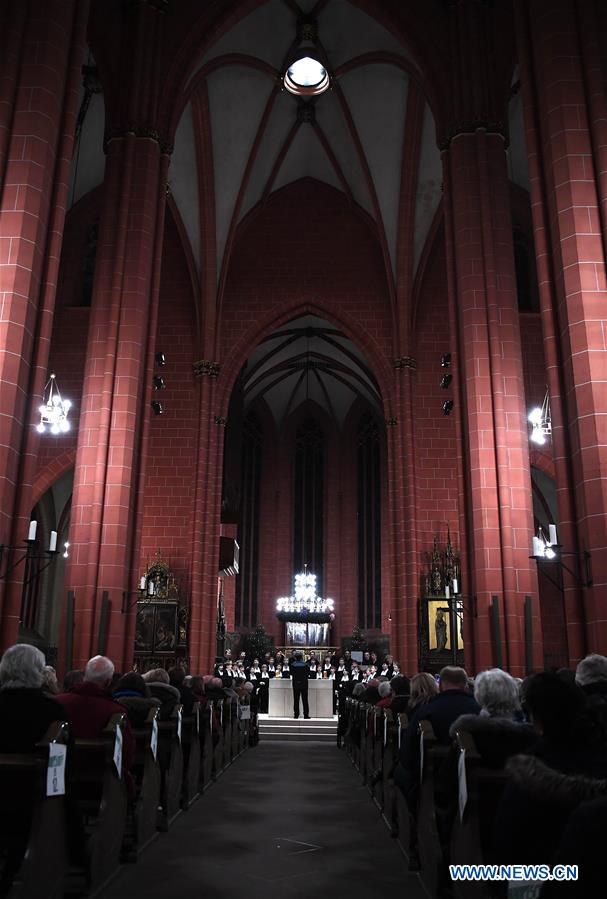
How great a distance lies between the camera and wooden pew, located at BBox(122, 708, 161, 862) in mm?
4395

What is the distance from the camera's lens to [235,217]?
62.5 ft

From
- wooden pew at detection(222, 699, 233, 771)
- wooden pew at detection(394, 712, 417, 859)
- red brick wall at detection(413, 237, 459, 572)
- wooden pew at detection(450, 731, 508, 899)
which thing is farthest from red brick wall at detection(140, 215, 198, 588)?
wooden pew at detection(450, 731, 508, 899)

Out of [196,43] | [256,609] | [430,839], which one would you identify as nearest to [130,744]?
[430,839]

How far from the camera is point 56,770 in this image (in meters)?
2.90

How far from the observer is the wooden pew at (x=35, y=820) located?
2.76 meters

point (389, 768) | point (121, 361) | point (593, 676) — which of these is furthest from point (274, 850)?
point (121, 361)

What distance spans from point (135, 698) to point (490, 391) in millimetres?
6665

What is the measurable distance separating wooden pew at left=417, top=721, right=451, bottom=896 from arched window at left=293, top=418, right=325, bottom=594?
24.9 m

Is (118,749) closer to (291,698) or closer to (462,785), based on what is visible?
(462,785)

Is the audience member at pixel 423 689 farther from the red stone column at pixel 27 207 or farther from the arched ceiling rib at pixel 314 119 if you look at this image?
the arched ceiling rib at pixel 314 119

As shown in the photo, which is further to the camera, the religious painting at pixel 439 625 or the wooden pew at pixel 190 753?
the religious painting at pixel 439 625

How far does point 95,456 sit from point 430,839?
750cm

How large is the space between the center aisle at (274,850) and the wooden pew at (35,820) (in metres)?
0.86

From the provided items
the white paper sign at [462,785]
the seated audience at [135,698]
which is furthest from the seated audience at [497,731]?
the seated audience at [135,698]
